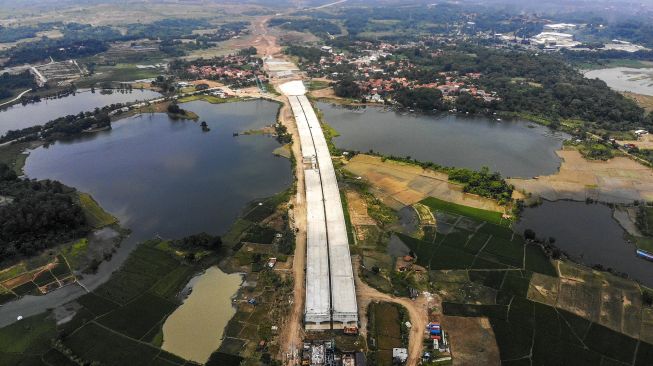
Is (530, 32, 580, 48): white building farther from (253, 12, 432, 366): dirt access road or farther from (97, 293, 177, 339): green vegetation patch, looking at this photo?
(97, 293, 177, 339): green vegetation patch

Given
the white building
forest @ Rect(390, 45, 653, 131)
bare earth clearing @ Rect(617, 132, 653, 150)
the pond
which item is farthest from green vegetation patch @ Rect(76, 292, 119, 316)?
the white building

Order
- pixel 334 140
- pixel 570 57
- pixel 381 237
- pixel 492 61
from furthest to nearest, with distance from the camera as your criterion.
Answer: pixel 570 57, pixel 492 61, pixel 334 140, pixel 381 237

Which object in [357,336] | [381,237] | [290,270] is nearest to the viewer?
[357,336]

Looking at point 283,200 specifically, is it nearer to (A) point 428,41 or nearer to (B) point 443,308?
(B) point 443,308

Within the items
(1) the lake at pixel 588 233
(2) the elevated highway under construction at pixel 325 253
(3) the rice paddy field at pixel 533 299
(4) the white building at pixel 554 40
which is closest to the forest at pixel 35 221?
(2) the elevated highway under construction at pixel 325 253

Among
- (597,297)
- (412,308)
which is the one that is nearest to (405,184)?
(412,308)

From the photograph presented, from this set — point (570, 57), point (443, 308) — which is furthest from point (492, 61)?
point (443, 308)
